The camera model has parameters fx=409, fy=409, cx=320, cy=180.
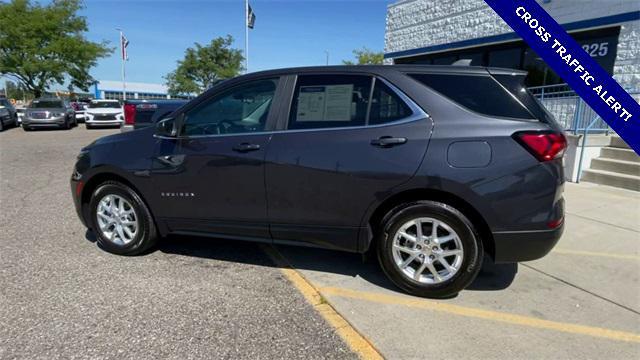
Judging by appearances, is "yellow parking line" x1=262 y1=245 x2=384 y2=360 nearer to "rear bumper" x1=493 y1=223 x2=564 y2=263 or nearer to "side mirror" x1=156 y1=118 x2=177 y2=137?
"rear bumper" x1=493 y1=223 x2=564 y2=263

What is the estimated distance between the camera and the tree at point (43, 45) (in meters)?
26.5

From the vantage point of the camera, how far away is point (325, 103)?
3338mm

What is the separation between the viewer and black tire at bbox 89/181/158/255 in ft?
12.7

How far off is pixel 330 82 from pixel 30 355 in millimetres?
2764

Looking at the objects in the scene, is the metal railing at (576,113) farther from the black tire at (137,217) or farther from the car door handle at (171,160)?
the black tire at (137,217)

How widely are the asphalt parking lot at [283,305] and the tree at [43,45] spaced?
28.5m

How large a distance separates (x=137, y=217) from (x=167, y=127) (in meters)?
0.93

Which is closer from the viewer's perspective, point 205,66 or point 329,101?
point 329,101

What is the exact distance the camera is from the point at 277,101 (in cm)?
348

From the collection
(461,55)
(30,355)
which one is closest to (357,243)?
(30,355)

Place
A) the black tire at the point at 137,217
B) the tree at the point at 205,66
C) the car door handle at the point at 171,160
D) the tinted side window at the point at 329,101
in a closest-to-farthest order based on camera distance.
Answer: the tinted side window at the point at 329,101 → the car door handle at the point at 171,160 → the black tire at the point at 137,217 → the tree at the point at 205,66

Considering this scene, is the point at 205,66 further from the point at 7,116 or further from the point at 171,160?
the point at 171,160

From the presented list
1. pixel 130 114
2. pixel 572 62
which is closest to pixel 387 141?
pixel 572 62

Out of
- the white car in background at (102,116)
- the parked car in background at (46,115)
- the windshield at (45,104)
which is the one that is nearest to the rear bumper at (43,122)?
the parked car in background at (46,115)
